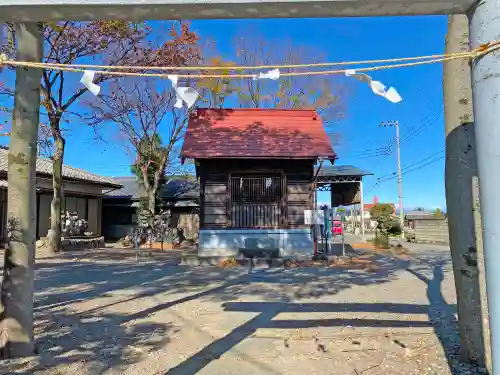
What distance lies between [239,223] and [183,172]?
1428cm

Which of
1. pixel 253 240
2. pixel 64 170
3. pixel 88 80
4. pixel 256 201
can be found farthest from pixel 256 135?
pixel 64 170

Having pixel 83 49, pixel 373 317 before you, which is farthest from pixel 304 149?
pixel 83 49

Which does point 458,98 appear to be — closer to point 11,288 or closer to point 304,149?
point 11,288

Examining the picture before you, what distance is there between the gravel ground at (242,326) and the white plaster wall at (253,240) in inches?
143

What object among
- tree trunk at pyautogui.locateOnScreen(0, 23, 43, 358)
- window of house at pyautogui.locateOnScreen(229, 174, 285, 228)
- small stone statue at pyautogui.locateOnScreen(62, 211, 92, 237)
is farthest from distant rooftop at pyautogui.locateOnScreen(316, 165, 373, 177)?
tree trunk at pyautogui.locateOnScreen(0, 23, 43, 358)

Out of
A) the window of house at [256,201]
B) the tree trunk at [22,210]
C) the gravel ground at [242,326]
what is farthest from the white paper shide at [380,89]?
the window of house at [256,201]

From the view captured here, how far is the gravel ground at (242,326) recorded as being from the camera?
12.3 ft

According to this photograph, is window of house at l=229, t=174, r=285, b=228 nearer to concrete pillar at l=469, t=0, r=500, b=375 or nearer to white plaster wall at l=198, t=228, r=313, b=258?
white plaster wall at l=198, t=228, r=313, b=258

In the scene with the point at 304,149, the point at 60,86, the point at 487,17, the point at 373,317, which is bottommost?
the point at 373,317

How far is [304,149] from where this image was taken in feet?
41.8

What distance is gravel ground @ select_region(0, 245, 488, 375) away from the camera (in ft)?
12.3

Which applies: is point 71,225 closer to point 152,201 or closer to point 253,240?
point 152,201

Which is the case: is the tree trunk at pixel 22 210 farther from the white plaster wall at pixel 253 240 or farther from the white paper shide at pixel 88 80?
the white plaster wall at pixel 253 240

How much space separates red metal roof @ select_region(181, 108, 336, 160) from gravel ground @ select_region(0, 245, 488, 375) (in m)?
4.87
